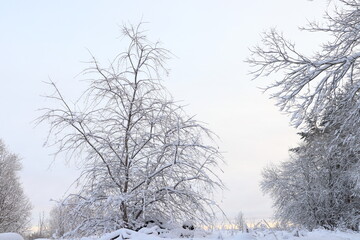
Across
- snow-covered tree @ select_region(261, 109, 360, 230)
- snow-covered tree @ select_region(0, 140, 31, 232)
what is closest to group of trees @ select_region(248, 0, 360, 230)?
snow-covered tree @ select_region(261, 109, 360, 230)

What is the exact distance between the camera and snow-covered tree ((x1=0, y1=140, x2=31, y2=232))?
88.2 feet

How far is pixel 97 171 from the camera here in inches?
315

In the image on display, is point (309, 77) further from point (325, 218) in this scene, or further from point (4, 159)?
point (4, 159)

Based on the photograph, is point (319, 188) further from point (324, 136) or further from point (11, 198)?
point (11, 198)

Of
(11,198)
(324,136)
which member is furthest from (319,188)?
(11,198)

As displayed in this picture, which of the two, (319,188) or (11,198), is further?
(11,198)

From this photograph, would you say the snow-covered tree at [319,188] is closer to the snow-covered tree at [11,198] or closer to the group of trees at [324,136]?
the group of trees at [324,136]

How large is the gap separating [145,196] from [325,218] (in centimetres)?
1674

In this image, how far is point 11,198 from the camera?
27.7 m

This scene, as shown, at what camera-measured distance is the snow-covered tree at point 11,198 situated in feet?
88.2

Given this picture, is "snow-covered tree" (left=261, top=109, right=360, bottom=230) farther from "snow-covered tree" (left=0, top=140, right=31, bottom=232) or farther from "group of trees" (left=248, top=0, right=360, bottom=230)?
"snow-covered tree" (left=0, top=140, right=31, bottom=232)

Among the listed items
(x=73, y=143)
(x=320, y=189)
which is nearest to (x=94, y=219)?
(x=73, y=143)

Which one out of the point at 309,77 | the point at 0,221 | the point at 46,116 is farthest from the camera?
the point at 0,221

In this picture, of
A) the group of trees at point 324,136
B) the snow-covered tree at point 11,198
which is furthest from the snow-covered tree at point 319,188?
the snow-covered tree at point 11,198
